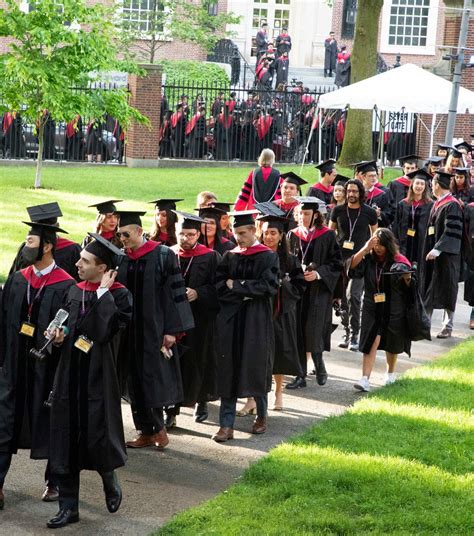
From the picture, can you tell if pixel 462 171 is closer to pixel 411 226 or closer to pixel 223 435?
pixel 411 226

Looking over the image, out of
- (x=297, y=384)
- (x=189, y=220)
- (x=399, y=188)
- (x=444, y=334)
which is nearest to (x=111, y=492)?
(x=189, y=220)

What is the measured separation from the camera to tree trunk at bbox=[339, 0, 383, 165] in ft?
86.0

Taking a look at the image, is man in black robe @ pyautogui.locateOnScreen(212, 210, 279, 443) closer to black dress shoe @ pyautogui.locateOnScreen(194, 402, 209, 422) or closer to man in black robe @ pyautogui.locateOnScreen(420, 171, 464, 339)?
black dress shoe @ pyautogui.locateOnScreen(194, 402, 209, 422)

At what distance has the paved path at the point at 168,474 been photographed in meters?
7.08

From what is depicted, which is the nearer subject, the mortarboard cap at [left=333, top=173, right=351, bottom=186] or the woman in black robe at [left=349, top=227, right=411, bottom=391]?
the woman in black robe at [left=349, top=227, right=411, bottom=391]

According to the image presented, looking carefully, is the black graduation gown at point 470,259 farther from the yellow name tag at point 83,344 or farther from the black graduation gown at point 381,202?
the yellow name tag at point 83,344

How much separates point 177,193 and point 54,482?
15556mm

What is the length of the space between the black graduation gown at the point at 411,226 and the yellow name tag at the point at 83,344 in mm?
7469

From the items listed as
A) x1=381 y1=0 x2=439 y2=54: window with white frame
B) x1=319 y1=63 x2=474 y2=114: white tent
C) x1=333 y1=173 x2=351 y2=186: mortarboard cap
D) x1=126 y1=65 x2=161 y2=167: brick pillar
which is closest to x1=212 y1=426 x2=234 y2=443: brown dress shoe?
x1=333 y1=173 x2=351 y2=186: mortarboard cap

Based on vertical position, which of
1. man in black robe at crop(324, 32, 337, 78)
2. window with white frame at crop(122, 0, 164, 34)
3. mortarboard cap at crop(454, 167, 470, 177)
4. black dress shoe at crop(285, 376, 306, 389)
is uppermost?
window with white frame at crop(122, 0, 164, 34)

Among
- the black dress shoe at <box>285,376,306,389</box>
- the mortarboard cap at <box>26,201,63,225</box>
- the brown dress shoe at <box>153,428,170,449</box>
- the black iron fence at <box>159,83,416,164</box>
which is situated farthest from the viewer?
the black iron fence at <box>159,83,416,164</box>

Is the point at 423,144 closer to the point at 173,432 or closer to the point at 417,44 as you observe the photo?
the point at 417,44

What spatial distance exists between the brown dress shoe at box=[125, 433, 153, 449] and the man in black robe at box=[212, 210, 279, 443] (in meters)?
0.54

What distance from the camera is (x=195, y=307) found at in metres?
9.29
